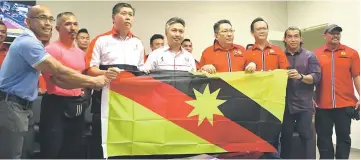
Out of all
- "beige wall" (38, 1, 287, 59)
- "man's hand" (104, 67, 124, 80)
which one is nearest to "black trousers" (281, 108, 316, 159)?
"man's hand" (104, 67, 124, 80)

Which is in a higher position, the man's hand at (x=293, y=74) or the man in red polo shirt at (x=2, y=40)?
the man in red polo shirt at (x=2, y=40)

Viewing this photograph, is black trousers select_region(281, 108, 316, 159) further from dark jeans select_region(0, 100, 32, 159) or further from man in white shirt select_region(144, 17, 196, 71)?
dark jeans select_region(0, 100, 32, 159)

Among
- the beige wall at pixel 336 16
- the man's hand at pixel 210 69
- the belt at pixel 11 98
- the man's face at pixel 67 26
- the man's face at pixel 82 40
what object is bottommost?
the belt at pixel 11 98

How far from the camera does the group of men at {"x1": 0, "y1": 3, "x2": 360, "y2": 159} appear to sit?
2121mm

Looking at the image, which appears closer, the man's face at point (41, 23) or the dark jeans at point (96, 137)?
the man's face at point (41, 23)

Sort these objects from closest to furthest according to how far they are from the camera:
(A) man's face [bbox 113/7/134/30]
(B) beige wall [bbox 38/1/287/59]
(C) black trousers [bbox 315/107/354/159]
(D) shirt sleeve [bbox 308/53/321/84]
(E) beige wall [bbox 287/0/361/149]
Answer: (A) man's face [bbox 113/7/134/30] < (D) shirt sleeve [bbox 308/53/321/84] < (C) black trousers [bbox 315/107/354/159] < (E) beige wall [bbox 287/0/361/149] < (B) beige wall [bbox 38/1/287/59]

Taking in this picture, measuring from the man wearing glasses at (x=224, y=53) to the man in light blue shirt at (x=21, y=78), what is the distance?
132 cm

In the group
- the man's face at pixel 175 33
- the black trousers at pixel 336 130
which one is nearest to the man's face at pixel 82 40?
the man's face at pixel 175 33

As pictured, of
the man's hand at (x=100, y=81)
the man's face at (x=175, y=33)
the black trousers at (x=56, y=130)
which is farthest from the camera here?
the man's face at (x=175, y=33)

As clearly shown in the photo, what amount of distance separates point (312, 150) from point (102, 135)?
6.23 feet

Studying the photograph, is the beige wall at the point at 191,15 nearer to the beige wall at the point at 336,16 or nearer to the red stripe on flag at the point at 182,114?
the beige wall at the point at 336,16

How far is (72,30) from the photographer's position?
2.75 metres

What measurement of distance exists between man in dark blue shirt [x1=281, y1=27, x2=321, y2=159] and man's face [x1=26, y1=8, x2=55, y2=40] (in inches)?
81.0

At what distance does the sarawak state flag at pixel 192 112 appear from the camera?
2.69 m
